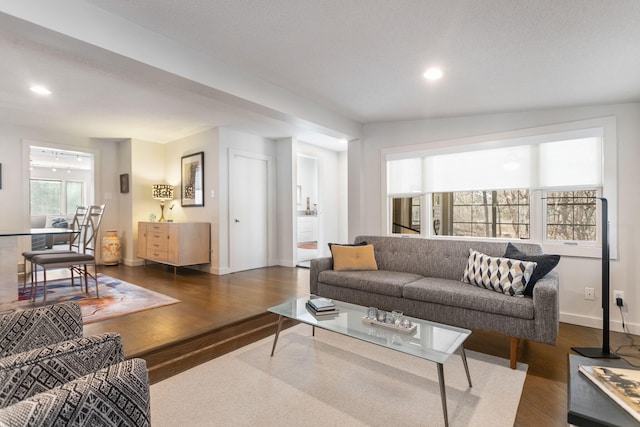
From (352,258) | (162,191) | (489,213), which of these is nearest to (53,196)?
(162,191)

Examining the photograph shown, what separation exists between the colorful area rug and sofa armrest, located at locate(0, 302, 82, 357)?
1665 millimetres

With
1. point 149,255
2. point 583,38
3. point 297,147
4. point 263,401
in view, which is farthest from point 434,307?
point 149,255

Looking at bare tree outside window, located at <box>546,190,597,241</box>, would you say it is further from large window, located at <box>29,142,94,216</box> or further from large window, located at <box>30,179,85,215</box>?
large window, located at <box>30,179,85,215</box>

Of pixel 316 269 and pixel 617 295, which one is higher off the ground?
pixel 316 269

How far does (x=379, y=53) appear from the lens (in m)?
2.37

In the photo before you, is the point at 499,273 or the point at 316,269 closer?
the point at 499,273

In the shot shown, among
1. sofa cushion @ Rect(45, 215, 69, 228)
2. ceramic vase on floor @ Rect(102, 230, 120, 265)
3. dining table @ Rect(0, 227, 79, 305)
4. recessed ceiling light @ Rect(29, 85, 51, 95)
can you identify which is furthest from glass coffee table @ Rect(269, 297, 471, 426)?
sofa cushion @ Rect(45, 215, 69, 228)

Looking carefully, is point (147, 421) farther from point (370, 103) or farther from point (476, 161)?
point (476, 161)

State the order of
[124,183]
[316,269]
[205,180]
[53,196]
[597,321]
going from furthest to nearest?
[53,196] → [124,183] → [205,180] → [316,269] → [597,321]

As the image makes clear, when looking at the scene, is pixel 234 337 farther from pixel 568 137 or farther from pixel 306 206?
pixel 306 206

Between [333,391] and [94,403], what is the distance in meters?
1.50

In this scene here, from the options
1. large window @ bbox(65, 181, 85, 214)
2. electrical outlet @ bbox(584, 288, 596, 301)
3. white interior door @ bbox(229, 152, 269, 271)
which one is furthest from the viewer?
large window @ bbox(65, 181, 85, 214)

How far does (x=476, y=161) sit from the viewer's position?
3711mm

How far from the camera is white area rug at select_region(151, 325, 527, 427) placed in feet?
5.88
